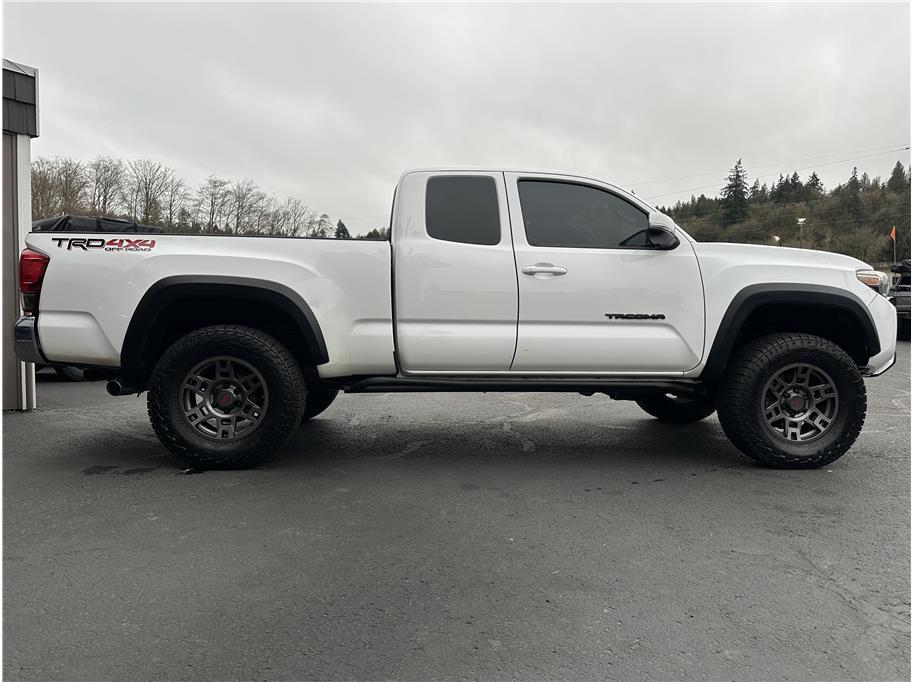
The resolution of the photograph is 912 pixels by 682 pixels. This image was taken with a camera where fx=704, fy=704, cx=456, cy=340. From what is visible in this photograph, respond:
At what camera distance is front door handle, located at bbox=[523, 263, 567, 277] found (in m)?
4.80

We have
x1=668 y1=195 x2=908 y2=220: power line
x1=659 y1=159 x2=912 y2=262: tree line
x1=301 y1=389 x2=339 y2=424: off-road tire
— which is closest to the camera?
x1=301 y1=389 x2=339 y2=424: off-road tire

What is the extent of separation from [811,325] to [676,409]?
168cm

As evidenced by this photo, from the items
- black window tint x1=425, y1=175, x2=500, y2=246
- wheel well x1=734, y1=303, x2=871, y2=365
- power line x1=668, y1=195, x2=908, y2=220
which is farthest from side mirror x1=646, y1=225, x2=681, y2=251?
power line x1=668, y1=195, x2=908, y2=220

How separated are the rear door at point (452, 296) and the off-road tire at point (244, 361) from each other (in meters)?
0.80

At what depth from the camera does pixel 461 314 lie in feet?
15.7

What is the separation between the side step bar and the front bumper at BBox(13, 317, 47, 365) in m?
2.05

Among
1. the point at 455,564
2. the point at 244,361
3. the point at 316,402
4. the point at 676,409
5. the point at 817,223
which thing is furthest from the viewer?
the point at 817,223

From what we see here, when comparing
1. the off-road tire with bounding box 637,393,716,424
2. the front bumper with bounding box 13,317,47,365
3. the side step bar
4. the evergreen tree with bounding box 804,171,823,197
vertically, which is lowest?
the off-road tire with bounding box 637,393,716,424

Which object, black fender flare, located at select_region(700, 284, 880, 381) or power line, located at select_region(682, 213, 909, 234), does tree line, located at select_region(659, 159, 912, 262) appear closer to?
power line, located at select_region(682, 213, 909, 234)

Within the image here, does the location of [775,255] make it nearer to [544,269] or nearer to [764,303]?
[764,303]

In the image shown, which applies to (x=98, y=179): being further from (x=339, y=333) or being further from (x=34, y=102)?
(x=339, y=333)

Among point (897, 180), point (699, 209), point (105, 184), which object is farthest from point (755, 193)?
point (105, 184)

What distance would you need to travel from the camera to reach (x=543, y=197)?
16.6ft

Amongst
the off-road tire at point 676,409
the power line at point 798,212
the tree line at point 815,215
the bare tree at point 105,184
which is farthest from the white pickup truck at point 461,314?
the power line at point 798,212
